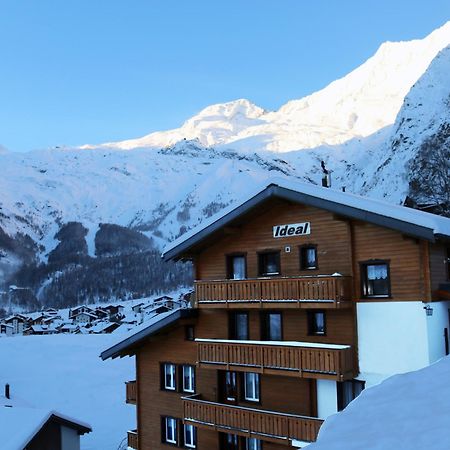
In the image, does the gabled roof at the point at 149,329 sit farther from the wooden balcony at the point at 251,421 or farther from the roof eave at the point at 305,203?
the wooden balcony at the point at 251,421

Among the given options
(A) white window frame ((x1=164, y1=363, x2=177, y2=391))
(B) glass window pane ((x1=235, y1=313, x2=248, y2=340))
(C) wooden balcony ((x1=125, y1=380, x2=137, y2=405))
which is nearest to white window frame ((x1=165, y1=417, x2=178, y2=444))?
(A) white window frame ((x1=164, y1=363, x2=177, y2=391))

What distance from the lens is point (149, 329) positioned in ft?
70.2

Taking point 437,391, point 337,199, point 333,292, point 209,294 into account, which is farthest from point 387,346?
point 437,391

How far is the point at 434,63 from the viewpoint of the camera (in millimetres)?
136375

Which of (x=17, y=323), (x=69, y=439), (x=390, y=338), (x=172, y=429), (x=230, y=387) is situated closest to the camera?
(x=390, y=338)

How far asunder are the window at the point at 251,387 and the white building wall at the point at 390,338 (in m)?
4.22

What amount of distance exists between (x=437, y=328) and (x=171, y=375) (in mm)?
10845

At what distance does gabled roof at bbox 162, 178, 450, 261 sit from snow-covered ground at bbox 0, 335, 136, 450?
20953mm

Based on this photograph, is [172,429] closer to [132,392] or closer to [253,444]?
[132,392]

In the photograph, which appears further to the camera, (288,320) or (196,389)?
(196,389)

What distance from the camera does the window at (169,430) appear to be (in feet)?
71.6

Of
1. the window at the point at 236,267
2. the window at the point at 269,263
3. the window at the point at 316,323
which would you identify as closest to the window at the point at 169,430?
the window at the point at 236,267

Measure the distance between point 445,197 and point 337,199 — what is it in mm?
35970

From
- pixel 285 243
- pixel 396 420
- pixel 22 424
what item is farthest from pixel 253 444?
pixel 396 420
